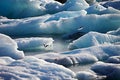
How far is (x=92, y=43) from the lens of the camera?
1005 cm

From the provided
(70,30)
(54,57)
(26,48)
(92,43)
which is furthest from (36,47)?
(70,30)

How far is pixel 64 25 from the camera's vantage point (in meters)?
13.5

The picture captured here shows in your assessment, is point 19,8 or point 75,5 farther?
point 75,5

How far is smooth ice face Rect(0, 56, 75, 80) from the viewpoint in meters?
6.26

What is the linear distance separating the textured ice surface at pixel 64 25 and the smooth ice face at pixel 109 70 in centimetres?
571

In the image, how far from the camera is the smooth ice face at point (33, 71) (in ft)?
20.5

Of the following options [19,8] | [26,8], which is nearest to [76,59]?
[19,8]

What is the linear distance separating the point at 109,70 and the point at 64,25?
637 centimetres

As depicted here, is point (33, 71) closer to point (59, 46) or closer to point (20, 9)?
point (59, 46)

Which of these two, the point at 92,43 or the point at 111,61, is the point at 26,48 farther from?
the point at 111,61

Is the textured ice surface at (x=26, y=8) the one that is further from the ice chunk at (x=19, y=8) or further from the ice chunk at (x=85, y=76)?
the ice chunk at (x=85, y=76)

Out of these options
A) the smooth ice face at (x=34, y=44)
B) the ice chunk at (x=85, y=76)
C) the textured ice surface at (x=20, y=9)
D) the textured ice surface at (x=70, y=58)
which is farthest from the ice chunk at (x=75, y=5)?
the ice chunk at (x=85, y=76)

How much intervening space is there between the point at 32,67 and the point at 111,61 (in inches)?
A: 78.4

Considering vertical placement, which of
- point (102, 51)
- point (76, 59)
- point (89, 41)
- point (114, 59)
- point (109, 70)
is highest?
point (89, 41)
